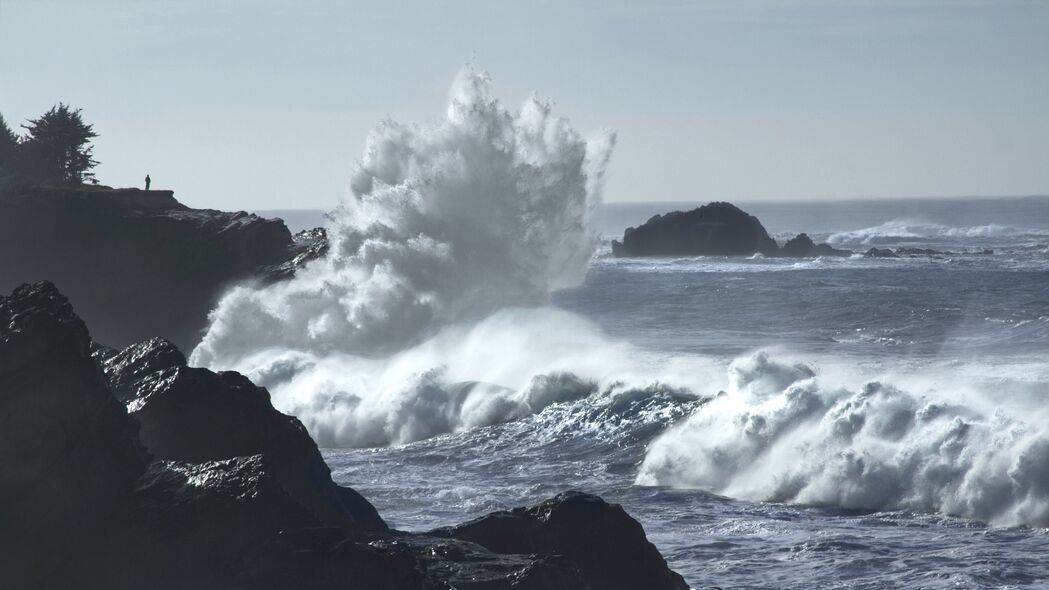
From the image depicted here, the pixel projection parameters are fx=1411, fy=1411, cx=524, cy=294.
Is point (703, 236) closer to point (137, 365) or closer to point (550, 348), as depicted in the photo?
point (550, 348)

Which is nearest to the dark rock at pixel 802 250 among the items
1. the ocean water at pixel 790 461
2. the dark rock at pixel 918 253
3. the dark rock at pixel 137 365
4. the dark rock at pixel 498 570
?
the dark rock at pixel 918 253

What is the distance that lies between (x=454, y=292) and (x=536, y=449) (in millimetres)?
15253

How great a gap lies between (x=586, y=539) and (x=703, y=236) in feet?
242

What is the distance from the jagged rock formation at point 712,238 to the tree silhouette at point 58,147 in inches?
1721

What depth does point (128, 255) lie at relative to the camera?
40.6m

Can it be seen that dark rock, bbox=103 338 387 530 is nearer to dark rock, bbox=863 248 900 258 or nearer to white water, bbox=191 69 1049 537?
white water, bbox=191 69 1049 537

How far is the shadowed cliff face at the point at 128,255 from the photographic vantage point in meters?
39.7

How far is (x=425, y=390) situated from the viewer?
1128 inches

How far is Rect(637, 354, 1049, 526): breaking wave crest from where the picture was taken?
19.5m

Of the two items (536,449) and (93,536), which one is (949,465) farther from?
(93,536)

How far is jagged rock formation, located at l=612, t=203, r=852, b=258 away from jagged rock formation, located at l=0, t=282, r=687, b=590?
69.7 metres

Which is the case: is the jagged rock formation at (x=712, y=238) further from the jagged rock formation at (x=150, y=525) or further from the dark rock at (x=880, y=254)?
the jagged rock formation at (x=150, y=525)

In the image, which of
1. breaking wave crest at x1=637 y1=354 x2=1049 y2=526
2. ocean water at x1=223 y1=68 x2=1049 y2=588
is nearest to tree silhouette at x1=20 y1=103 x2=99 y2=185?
ocean water at x1=223 y1=68 x2=1049 y2=588

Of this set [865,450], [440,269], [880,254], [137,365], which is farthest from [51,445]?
[880,254]
